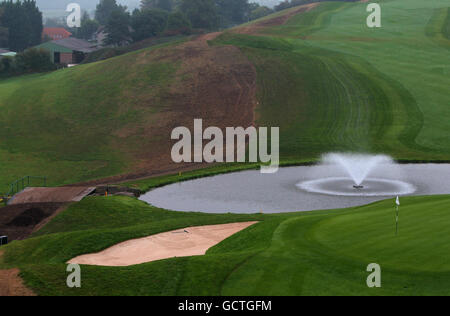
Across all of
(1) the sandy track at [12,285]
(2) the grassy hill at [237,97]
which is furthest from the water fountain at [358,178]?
(1) the sandy track at [12,285]

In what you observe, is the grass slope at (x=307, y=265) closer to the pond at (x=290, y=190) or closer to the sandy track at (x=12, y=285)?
the sandy track at (x=12, y=285)

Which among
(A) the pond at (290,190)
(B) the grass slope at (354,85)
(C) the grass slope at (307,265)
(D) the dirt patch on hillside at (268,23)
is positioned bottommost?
(A) the pond at (290,190)

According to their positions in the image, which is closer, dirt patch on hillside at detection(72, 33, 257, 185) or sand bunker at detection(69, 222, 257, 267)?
sand bunker at detection(69, 222, 257, 267)

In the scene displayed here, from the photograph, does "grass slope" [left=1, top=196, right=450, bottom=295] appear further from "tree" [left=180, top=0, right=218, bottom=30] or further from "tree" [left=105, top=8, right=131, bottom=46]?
"tree" [left=180, top=0, right=218, bottom=30]

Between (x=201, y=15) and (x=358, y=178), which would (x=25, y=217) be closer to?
(x=358, y=178)

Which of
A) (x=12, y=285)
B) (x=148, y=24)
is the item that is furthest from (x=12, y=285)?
(x=148, y=24)

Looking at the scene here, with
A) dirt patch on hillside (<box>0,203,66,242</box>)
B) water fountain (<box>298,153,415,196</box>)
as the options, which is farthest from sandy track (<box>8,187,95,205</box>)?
water fountain (<box>298,153,415,196</box>)
